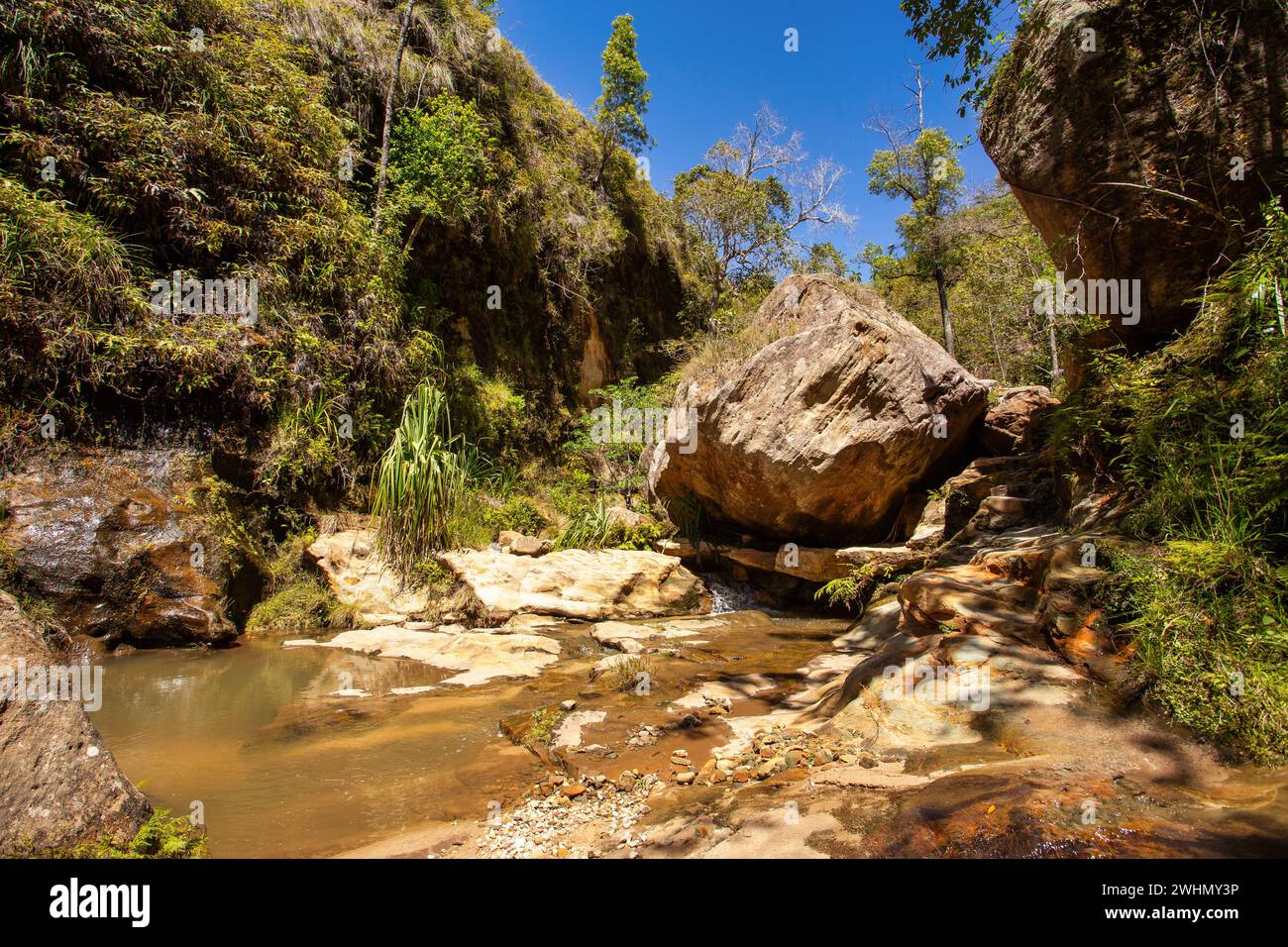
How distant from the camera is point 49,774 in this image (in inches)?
75.0

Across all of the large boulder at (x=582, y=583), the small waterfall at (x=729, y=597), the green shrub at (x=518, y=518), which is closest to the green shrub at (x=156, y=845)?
the large boulder at (x=582, y=583)

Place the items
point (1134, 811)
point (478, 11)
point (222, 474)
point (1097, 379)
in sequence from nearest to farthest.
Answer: point (1134, 811) < point (1097, 379) < point (222, 474) < point (478, 11)

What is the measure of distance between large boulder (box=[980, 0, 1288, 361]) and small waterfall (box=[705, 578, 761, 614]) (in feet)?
15.9

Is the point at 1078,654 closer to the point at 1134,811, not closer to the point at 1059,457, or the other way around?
the point at 1134,811

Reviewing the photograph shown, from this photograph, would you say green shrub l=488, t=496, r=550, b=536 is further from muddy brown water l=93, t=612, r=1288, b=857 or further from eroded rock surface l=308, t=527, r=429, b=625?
muddy brown water l=93, t=612, r=1288, b=857

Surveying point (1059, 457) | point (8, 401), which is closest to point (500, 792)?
point (1059, 457)

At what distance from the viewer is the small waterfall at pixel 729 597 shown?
25.8ft

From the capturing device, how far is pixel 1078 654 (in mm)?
2852

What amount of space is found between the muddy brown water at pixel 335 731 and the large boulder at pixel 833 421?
2172 millimetres

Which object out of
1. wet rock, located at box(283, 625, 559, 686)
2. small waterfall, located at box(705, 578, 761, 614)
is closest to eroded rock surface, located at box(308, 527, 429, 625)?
wet rock, located at box(283, 625, 559, 686)

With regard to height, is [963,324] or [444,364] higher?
[963,324]

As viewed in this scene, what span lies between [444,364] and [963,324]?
1450 centimetres

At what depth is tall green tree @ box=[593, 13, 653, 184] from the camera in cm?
1263

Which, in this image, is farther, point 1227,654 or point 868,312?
point 868,312
